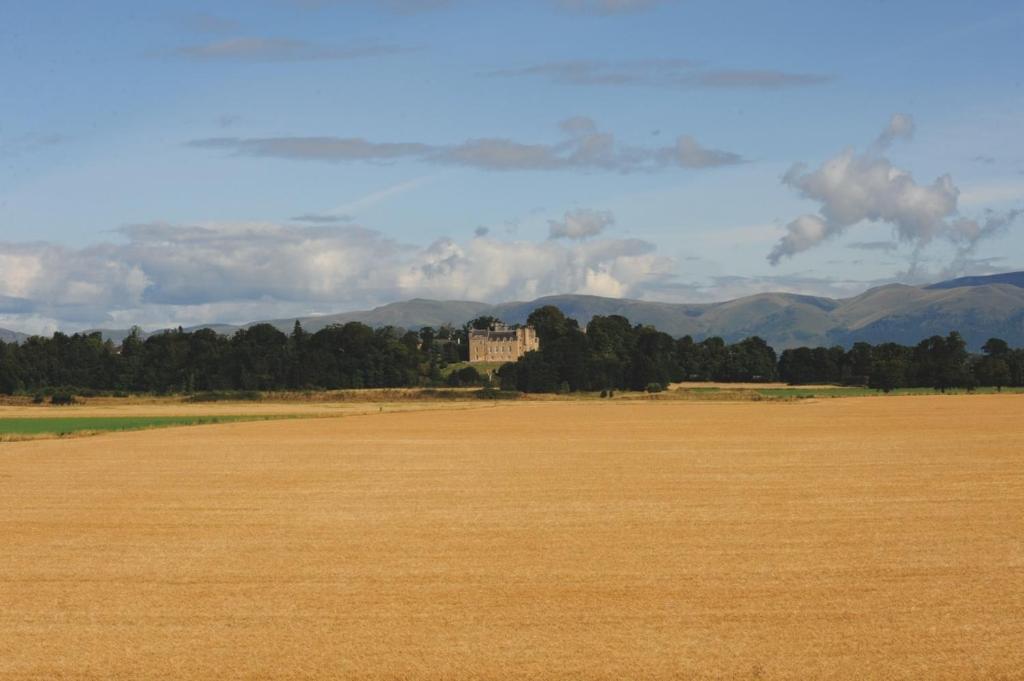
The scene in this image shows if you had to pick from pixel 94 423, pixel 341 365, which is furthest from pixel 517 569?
pixel 341 365

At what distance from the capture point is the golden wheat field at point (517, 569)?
1518 cm

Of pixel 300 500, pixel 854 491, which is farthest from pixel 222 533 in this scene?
pixel 854 491

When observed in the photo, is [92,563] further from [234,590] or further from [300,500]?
[300,500]

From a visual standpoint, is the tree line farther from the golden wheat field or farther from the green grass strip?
the golden wheat field

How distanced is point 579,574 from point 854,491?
15.3 m

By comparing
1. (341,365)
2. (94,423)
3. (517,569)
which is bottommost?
(517,569)

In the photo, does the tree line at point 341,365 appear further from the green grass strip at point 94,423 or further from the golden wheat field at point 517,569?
the golden wheat field at point 517,569

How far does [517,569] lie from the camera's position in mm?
20656

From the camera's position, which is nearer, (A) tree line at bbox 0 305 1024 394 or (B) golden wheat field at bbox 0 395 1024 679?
(B) golden wheat field at bbox 0 395 1024 679

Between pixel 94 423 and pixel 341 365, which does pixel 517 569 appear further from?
pixel 341 365

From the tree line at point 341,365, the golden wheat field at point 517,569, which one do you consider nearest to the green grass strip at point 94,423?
the golden wheat field at point 517,569

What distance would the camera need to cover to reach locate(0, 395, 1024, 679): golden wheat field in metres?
15.2

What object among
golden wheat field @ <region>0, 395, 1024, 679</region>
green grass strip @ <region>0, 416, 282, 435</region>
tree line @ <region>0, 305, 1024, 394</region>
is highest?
tree line @ <region>0, 305, 1024, 394</region>

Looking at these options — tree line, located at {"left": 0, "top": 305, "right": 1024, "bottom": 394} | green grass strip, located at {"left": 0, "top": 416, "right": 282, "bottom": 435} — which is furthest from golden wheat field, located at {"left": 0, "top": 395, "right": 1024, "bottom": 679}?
tree line, located at {"left": 0, "top": 305, "right": 1024, "bottom": 394}
